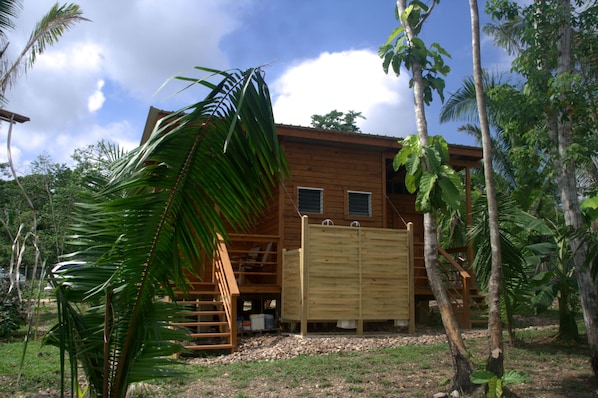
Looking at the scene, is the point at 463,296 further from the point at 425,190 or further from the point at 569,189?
the point at 425,190

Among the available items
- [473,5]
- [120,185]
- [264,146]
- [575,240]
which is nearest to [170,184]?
[120,185]

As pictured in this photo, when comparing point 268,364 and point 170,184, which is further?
point 268,364

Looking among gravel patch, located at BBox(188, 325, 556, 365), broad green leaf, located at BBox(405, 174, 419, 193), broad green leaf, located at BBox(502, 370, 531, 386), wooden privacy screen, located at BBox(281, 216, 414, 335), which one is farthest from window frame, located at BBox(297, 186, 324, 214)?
broad green leaf, located at BBox(502, 370, 531, 386)

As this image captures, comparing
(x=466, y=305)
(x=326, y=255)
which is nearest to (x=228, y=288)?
(x=326, y=255)

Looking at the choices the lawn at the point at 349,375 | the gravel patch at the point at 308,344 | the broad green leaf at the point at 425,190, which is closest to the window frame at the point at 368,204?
the gravel patch at the point at 308,344

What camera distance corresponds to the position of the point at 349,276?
11414 mm

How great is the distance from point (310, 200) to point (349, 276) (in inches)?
114

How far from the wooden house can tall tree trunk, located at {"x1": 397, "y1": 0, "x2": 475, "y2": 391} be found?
3638 millimetres

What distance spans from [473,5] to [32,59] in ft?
23.5

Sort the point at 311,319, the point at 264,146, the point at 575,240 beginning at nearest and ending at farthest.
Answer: the point at 264,146, the point at 575,240, the point at 311,319

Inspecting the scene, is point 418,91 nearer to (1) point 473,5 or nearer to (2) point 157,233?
(1) point 473,5

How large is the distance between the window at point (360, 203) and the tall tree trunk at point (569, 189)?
232 inches

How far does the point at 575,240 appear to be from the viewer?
8.34 metres

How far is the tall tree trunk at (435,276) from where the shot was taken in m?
6.76
